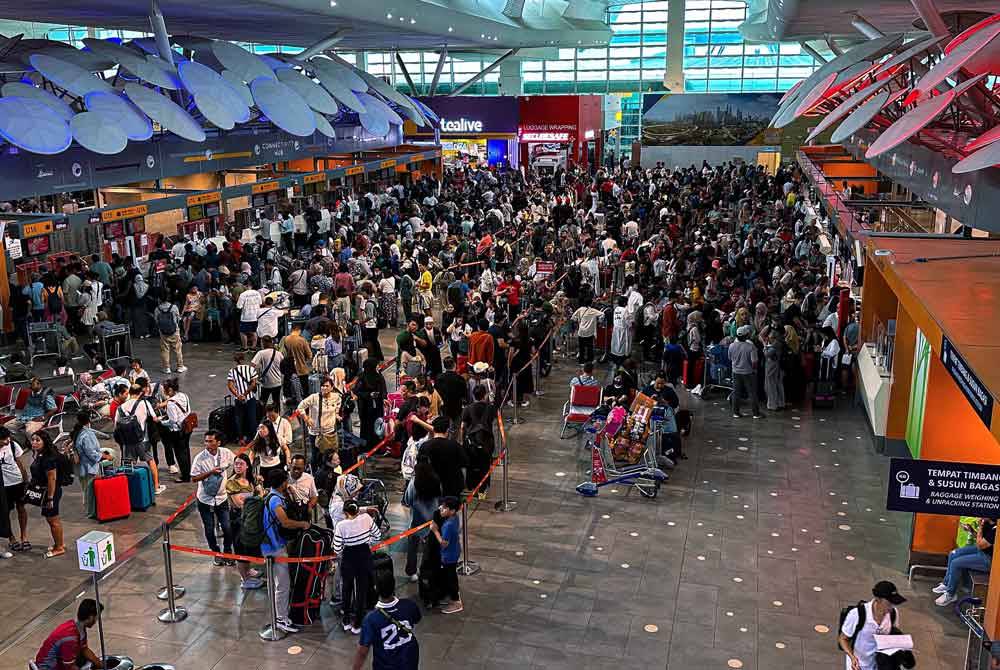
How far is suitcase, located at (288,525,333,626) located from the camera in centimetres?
756

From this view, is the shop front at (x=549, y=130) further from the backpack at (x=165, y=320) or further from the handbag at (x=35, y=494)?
the handbag at (x=35, y=494)

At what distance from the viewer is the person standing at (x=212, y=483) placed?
832 cm

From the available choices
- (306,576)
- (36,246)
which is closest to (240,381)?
(306,576)

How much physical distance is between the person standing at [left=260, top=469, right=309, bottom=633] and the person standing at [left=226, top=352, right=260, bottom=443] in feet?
13.4

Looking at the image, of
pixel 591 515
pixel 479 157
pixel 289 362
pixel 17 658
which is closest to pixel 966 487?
pixel 591 515

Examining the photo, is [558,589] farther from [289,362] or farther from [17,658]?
[289,362]

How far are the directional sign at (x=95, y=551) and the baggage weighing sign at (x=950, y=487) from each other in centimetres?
541

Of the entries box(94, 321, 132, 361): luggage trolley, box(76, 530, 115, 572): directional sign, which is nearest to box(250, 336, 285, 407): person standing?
box(94, 321, 132, 361): luggage trolley

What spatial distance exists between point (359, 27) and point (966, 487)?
2449cm

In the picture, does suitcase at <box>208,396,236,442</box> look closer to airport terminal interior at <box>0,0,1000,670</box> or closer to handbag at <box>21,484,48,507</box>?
airport terminal interior at <box>0,0,1000,670</box>

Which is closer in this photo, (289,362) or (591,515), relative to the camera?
(591,515)

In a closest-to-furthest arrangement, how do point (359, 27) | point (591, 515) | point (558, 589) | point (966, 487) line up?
point (966, 487)
point (558, 589)
point (591, 515)
point (359, 27)

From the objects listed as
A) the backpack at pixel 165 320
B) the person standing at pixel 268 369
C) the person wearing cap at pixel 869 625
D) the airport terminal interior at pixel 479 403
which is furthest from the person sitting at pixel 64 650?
the backpack at pixel 165 320

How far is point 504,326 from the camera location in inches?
538
